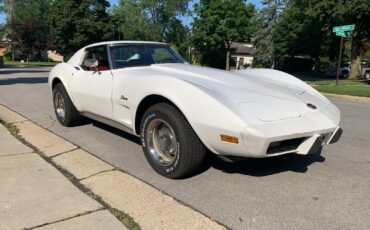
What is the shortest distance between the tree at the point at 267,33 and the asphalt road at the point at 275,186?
4605cm

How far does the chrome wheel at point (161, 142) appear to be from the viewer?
3.85 metres

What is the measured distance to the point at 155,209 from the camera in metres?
3.15

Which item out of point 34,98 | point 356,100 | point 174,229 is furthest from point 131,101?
point 356,100

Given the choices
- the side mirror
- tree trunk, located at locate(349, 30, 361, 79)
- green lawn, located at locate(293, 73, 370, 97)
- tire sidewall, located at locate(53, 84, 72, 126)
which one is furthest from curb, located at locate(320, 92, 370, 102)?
tree trunk, located at locate(349, 30, 361, 79)

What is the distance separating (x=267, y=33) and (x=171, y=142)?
4941cm

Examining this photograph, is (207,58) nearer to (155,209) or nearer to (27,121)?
(27,121)

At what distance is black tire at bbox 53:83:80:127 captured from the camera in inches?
236

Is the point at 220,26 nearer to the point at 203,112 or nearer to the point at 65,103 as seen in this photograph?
the point at 65,103

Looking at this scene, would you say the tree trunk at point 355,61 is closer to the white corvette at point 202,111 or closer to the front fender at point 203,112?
the white corvette at point 202,111

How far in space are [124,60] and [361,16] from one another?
22.8 meters

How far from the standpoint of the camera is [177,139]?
3.62m

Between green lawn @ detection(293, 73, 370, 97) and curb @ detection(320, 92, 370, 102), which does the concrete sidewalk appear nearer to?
curb @ detection(320, 92, 370, 102)

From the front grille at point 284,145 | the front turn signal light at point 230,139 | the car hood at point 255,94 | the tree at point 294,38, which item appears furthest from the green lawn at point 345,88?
the tree at point 294,38

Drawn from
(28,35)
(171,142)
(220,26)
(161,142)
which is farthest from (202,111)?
(28,35)
